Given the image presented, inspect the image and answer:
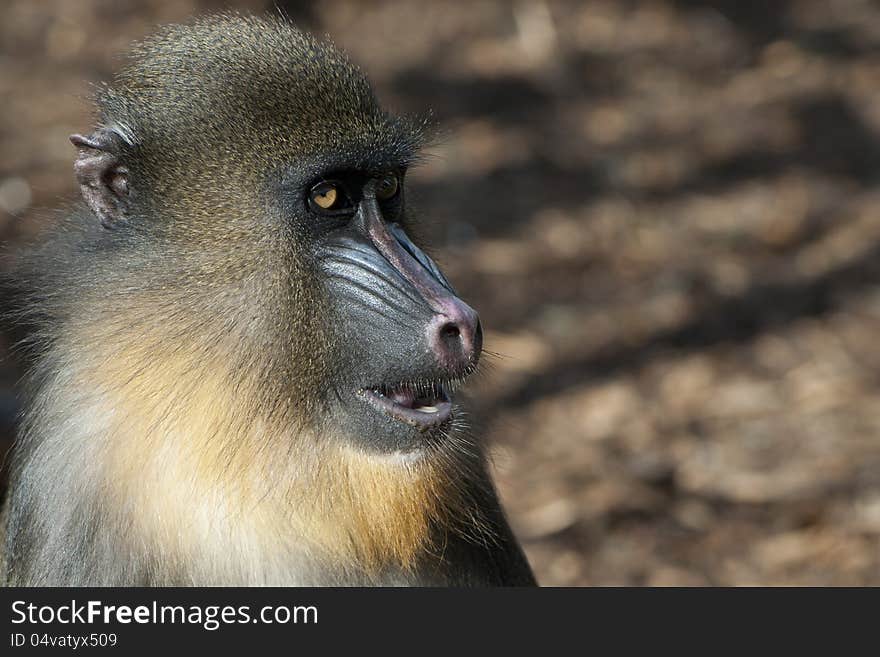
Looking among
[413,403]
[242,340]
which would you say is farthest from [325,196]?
[413,403]

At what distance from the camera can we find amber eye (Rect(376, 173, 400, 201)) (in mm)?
3057

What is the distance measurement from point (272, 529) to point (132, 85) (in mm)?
1047

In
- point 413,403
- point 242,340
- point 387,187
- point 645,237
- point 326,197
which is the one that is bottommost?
point 413,403

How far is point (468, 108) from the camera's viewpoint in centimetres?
764

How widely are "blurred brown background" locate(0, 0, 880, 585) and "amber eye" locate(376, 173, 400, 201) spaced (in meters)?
0.74

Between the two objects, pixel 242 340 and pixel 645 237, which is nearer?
pixel 242 340

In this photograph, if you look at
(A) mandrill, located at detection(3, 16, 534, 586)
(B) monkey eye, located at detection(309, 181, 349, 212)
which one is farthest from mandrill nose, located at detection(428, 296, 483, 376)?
(B) monkey eye, located at detection(309, 181, 349, 212)

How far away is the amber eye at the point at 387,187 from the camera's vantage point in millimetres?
3057

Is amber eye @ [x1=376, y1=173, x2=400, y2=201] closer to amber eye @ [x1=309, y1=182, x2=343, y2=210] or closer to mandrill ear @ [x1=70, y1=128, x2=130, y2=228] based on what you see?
amber eye @ [x1=309, y1=182, x2=343, y2=210]

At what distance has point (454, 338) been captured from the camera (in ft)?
9.16

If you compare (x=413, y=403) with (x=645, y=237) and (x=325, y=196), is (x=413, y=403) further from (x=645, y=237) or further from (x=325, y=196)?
(x=645, y=237)

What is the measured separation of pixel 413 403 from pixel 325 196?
0.48m

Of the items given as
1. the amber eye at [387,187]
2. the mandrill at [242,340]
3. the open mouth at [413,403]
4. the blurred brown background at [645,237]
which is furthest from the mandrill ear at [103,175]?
the blurred brown background at [645,237]

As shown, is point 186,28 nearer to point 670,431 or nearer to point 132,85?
point 132,85
